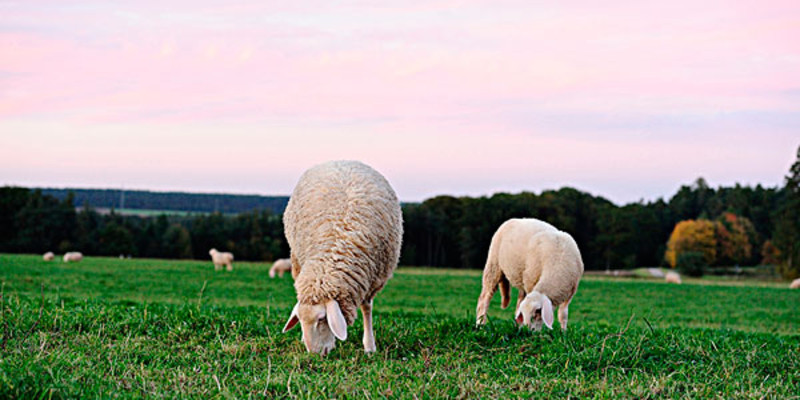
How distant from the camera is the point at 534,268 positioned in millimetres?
11391

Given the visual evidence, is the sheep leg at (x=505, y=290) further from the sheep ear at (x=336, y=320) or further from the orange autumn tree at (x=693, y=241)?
the orange autumn tree at (x=693, y=241)

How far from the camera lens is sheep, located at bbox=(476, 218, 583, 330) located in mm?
10008

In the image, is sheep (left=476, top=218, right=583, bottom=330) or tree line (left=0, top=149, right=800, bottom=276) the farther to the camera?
tree line (left=0, top=149, right=800, bottom=276)

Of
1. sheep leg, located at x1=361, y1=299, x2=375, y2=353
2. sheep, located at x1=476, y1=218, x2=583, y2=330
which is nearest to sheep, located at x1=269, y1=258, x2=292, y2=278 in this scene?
sheep, located at x1=476, y1=218, x2=583, y2=330

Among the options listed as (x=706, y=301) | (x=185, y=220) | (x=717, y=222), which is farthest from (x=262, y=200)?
(x=706, y=301)

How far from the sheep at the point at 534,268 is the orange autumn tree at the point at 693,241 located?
2842 inches

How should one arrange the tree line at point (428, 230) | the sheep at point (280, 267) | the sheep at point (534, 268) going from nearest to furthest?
the sheep at point (534, 268) → the sheep at point (280, 267) → the tree line at point (428, 230)

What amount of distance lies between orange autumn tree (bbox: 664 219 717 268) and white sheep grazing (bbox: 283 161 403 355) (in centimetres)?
7665

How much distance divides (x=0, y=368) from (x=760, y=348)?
24.4 ft

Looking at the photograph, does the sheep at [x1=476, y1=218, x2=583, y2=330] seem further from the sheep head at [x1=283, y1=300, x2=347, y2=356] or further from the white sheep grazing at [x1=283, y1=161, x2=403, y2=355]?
the sheep head at [x1=283, y1=300, x2=347, y2=356]

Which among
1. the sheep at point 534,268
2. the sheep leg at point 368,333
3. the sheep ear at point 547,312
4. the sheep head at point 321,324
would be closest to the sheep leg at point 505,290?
the sheep at point 534,268

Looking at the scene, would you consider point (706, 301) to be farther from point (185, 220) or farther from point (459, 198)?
point (185, 220)

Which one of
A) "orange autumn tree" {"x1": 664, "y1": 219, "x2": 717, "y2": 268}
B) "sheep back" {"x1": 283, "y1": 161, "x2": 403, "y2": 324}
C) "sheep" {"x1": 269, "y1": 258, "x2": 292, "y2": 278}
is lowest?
"sheep" {"x1": 269, "y1": 258, "x2": 292, "y2": 278}

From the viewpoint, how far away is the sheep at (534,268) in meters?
10.0
